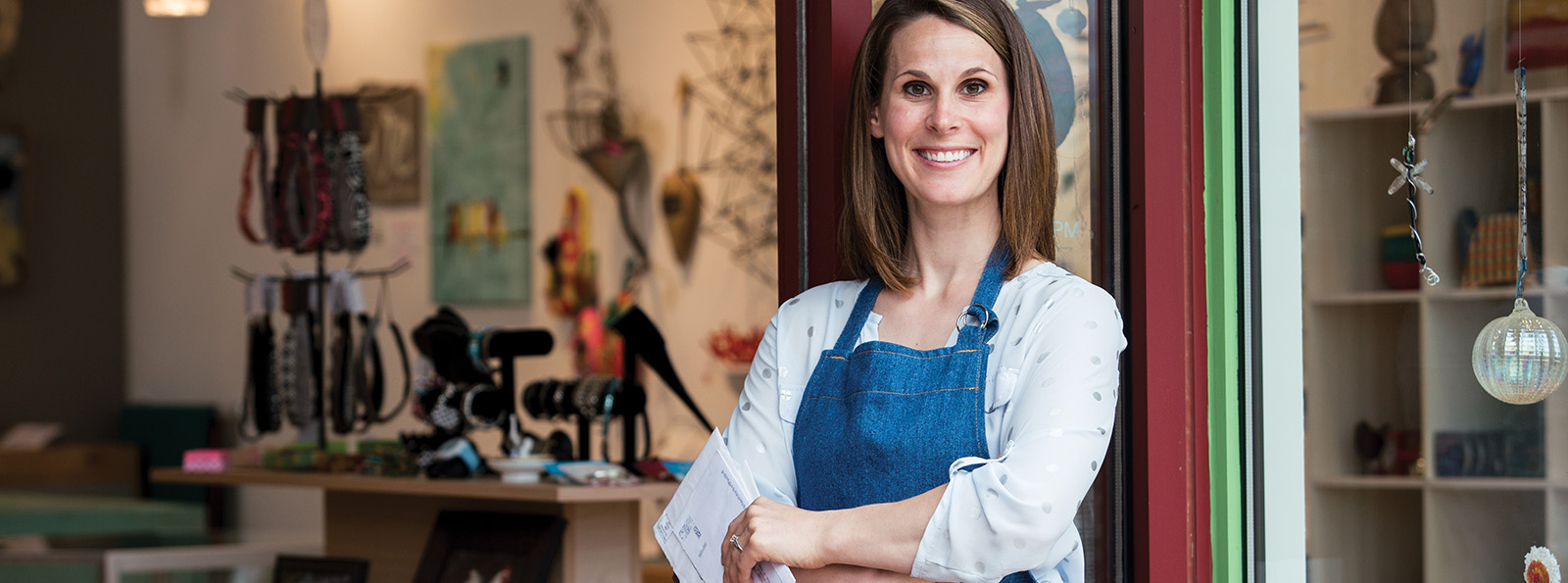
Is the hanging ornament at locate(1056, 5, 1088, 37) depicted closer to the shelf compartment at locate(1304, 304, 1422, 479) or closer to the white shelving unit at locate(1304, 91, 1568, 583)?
the white shelving unit at locate(1304, 91, 1568, 583)

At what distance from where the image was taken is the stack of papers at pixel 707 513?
4.90 feet

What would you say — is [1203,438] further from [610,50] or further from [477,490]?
[610,50]

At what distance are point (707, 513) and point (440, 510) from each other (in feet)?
7.23

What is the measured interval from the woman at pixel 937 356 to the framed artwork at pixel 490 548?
1736 mm

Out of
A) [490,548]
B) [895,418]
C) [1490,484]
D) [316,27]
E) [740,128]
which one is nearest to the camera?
[895,418]

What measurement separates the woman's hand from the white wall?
11.7 ft

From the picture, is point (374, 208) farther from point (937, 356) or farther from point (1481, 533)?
point (1481, 533)

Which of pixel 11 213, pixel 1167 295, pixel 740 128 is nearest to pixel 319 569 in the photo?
pixel 740 128

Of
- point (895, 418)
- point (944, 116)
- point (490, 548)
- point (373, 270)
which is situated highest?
point (944, 116)

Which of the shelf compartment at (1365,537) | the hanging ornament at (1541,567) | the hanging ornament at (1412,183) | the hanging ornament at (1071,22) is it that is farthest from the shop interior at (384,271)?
the hanging ornament at (1541,567)

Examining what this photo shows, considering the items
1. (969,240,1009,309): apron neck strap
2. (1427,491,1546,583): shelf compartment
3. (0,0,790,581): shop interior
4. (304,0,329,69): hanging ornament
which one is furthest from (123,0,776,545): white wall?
(969,240,1009,309): apron neck strap

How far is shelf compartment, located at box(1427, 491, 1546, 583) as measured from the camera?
1.72 meters

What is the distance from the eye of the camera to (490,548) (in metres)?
3.39

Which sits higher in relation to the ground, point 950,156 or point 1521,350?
point 950,156
